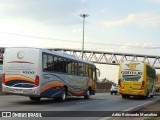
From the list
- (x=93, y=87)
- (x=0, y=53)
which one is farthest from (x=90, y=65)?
(x=0, y=53)

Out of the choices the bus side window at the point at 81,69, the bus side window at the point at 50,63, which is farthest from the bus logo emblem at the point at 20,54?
the bus side window at the point at 81,69

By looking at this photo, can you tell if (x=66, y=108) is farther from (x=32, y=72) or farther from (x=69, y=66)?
(x=69, y=66)

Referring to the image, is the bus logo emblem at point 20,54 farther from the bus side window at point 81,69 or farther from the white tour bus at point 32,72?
the bus side window at point 81,69

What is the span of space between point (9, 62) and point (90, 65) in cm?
1037

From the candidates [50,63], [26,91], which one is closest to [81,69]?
[50,63]

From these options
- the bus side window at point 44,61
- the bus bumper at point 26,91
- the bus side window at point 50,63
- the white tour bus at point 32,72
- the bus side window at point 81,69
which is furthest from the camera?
the bus side window at point 81,69

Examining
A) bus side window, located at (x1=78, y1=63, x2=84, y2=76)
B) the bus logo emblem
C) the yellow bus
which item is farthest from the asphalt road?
the yellow bus

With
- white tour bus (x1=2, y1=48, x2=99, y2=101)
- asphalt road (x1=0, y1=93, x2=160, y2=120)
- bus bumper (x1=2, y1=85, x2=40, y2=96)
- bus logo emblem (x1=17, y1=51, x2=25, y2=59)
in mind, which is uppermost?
bus logo emblem (x1=17, y1=51, x2=25, y2=59)

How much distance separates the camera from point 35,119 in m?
13.4

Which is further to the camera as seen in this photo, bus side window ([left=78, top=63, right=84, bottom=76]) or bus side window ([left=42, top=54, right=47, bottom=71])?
bus side window ([left=78, top=63, right=84, bottom=76])

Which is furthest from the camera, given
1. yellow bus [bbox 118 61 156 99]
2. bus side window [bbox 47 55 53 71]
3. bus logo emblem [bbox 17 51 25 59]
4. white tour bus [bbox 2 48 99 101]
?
yellow bus [bbox 118 61 156 99]

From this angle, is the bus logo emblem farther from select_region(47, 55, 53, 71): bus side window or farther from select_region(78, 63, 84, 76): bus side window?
select_region(78, 63, 84, 76): bus side window

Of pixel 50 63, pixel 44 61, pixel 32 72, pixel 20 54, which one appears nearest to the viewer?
pixel 32 72

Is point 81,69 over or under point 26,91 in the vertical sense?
over
